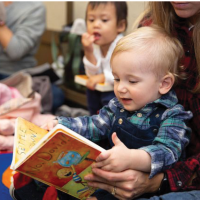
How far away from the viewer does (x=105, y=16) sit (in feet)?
5.79

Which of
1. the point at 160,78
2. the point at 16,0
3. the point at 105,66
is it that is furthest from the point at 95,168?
the point at 16,0

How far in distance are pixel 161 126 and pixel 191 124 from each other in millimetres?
191

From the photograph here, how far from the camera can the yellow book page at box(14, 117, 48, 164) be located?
0.92 m

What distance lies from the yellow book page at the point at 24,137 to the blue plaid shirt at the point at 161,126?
9 centimetres

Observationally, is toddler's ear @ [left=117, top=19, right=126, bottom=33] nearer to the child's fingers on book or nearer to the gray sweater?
the gray sweater

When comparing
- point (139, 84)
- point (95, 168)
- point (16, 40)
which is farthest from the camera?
point (16, 40)

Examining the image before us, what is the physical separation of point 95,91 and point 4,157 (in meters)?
0.71

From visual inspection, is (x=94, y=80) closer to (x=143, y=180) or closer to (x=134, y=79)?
(x=134, y=79)

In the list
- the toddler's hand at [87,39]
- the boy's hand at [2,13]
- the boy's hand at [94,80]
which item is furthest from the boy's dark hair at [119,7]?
the boy's hand at [2,13]

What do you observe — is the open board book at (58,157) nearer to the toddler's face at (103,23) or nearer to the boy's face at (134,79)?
the boy's face at (134,79)

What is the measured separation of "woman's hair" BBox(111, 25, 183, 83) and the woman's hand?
29 centimetres

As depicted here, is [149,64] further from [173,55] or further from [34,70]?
[34,70]

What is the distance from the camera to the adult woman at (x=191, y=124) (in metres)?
0.92

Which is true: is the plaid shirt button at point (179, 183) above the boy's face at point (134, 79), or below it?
below
